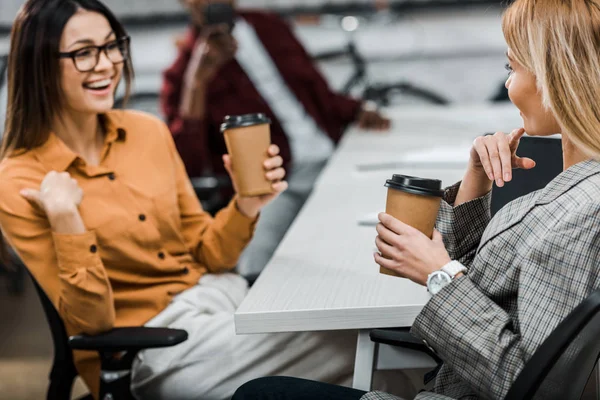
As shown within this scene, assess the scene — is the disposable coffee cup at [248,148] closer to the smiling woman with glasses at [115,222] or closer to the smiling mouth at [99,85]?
the smiling woman with glasses at [115,222]

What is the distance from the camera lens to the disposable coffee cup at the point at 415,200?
1075mm

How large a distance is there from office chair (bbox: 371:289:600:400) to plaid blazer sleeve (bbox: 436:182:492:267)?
372 millimetres

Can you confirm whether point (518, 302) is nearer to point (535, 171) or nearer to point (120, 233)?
point (535, 171)

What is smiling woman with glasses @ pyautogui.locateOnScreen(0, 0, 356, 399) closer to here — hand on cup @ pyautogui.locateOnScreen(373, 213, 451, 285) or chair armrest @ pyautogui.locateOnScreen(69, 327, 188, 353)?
chair armrest @ pyautogui.locateOnScreen(69, 327, 188, 353)

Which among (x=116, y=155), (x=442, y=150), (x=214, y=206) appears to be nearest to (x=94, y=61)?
(x=116, y=155)

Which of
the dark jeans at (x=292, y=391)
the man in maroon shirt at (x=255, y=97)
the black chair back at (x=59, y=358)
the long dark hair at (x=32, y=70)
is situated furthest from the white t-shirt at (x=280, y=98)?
the dark jeans at (x=292, y=391)

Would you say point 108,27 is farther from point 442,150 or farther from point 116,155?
point 442,150

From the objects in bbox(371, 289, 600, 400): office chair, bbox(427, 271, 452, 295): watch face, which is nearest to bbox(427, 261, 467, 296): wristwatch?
bbox(427, 271, 452, 295): watch face

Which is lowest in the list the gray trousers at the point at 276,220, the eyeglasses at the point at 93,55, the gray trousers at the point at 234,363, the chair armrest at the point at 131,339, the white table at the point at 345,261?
the gray trousers at the point at 234,363

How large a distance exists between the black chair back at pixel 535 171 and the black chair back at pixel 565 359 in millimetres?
727

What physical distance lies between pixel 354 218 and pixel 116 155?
55cm

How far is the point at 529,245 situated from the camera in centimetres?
100

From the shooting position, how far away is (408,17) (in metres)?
4.98

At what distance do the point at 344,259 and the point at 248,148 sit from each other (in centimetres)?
28
